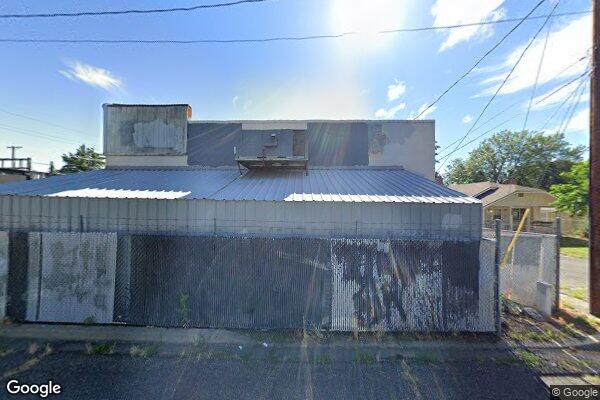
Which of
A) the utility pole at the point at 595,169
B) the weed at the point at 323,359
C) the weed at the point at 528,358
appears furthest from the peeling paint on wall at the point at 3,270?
the utility pole at the point at 595,169

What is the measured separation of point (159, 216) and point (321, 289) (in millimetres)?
3864

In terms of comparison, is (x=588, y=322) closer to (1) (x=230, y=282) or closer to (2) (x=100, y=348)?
(1) (x=230, y=282)

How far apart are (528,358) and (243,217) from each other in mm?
5928

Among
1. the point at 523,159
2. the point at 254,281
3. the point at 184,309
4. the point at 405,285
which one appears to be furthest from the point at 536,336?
the point at 523,159

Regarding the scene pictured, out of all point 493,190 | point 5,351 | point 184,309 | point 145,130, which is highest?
point 145,130

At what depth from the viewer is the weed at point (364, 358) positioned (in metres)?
4.60

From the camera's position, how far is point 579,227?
21.8m

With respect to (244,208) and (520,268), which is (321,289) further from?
(520,268)

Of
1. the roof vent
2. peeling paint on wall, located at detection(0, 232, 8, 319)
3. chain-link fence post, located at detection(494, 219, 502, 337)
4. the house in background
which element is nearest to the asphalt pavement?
chain-link fence post, located at detection(494, 219, 502, 337)

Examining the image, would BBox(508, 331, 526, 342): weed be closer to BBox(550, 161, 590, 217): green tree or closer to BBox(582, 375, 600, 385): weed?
BBox(582, 375, 600, 385): weed

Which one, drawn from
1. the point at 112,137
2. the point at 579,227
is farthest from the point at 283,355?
the point at 579,227

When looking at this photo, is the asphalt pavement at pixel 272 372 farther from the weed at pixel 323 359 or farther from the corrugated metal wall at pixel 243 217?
the corrugated metal wall at pixel 243 217

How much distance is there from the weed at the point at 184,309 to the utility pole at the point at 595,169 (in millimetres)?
9429

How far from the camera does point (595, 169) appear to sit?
21.2 feet
